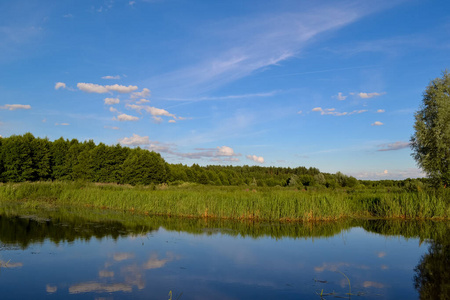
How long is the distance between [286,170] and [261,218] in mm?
94051

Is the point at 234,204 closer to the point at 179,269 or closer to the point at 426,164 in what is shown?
the point at 179,269

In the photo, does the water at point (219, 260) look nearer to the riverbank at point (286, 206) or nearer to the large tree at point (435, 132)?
the riverbank at point (286, 206)

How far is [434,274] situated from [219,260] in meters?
5.33

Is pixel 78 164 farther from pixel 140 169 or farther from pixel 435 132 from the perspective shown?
pixel 435 132

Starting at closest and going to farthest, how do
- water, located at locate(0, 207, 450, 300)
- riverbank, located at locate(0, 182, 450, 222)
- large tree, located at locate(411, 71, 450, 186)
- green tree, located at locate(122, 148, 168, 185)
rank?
water, located at locate(0, 207, 450, 300) < riverbank, located at locate(0, 182, 450, 222) < large tree, located at locate(411, 71, 450, 186) < green tree, located at locate(122, 148, 168, 185)

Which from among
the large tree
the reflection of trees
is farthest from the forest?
the reflection of trees

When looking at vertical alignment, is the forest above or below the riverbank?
above

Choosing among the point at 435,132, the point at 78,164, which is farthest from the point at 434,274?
the point at 78,164

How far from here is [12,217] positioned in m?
16.2

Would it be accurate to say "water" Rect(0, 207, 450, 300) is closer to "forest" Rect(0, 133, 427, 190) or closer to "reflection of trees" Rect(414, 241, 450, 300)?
"reflection of trees" Rect(414, 241, 450, 300)

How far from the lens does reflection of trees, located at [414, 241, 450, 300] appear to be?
22.0 feet

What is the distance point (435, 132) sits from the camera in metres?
22.4

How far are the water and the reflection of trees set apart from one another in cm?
2

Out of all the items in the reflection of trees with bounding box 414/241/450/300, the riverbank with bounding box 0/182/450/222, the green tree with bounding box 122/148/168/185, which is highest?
the green tree with bounding box 122/148/168/185
